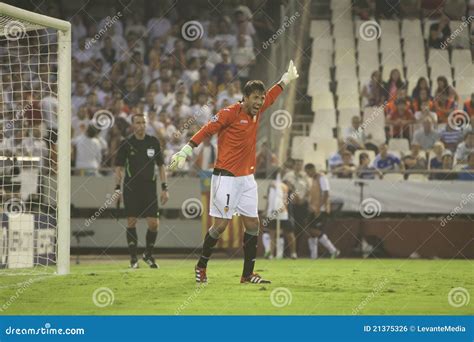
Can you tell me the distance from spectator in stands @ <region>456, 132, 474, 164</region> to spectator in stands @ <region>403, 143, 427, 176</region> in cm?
64

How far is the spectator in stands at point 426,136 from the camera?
17.4 meters

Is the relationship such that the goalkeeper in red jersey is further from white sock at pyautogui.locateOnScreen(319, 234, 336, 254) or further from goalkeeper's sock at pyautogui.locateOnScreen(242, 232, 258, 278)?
white sock at pyautogui.locateOnScreen(319, 234, 336, 254)

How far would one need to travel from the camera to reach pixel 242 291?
32.7 feet

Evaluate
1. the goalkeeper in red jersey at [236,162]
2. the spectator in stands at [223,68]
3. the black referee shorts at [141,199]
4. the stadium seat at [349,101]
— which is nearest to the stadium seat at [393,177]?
the stadium seat at [349,101]

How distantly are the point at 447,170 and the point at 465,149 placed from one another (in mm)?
529

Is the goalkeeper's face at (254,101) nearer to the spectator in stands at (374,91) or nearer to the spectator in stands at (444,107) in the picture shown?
the spectator in stands at (444,107)

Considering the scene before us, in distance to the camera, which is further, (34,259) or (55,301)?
(34,259)

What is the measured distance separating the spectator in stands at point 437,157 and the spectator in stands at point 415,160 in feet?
0.49

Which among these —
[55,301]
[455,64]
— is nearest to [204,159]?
[455,64]

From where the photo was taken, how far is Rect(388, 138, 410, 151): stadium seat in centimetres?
1767

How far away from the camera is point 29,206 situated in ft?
51.4
